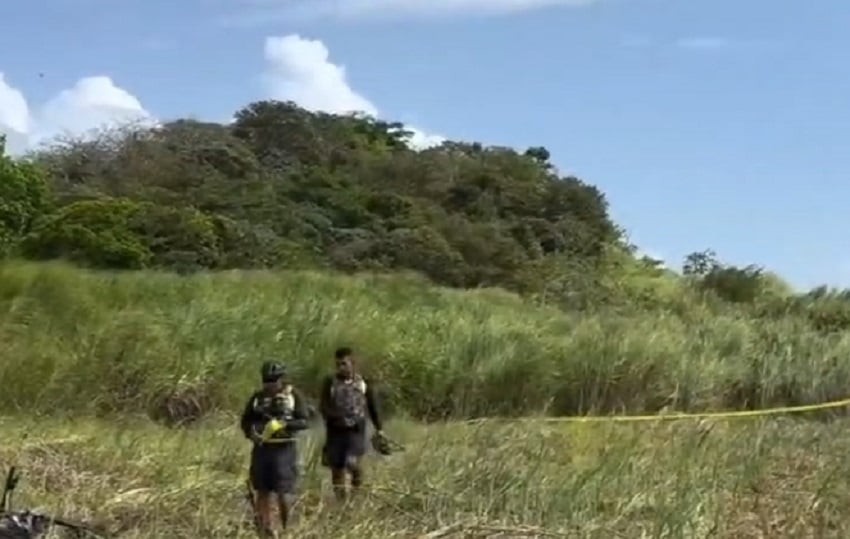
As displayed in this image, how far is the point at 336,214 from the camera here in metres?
37.7

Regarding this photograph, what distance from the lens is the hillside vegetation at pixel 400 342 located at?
10.2m

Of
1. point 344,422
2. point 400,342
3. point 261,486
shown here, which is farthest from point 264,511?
point 400,342

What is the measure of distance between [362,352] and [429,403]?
1021mm

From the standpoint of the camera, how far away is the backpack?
36.6 feet

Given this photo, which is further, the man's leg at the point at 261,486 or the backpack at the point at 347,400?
the backpack at the point at 347,400

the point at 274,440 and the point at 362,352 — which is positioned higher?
the point at 362,352

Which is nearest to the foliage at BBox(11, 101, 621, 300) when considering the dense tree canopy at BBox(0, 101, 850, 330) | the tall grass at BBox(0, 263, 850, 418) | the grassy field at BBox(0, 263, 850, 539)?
the dense tree canopy at BBox(0, 101, 850, 330)

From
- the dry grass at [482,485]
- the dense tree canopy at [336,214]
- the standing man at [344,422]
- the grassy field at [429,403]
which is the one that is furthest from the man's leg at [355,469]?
the dense tree canopy at [336,214]

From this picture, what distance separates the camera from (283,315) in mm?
19391

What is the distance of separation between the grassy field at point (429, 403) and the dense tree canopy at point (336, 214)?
7.32m

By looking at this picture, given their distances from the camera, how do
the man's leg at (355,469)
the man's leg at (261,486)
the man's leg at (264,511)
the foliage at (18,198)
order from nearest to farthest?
the man's leg at (264,511), the man's leg at (261,486), the man's leg at (355,469), the foliage at (18,198)

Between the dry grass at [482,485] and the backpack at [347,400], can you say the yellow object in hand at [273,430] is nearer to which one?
the dry grass at [482,485]

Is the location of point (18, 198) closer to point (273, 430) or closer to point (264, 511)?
point (273, 430)

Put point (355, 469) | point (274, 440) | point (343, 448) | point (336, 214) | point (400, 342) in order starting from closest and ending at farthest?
1. point (274, 440)
2. point (355, 469)
3. point (343, 448)
4. point (400, 342)
5. point (336, 214)
